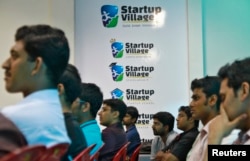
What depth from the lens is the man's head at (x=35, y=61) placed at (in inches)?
56.6

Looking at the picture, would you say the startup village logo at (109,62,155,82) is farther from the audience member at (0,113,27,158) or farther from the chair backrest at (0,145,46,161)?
the chair backrest at (0,145,46,161)

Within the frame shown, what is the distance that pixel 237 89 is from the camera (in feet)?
5.51

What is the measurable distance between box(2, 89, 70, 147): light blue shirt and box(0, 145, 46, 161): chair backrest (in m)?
0.25

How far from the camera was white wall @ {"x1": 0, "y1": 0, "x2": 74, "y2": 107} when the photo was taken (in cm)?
541

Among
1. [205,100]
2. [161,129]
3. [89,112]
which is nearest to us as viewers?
[205,100]

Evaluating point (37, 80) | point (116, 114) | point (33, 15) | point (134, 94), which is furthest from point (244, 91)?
point (33, 15)

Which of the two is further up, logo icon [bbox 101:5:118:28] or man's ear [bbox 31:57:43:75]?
logo icon [bbox 101:5:118:28]

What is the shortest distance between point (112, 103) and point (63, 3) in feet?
6.77

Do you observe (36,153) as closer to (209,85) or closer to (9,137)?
(9,137)

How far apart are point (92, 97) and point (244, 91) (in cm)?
158

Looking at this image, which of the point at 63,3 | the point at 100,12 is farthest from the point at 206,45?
the point at 63,3

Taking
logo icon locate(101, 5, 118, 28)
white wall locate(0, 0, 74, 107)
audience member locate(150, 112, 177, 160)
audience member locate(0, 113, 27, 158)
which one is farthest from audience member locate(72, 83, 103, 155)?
logo icon locate(101, 5, 118, 28)

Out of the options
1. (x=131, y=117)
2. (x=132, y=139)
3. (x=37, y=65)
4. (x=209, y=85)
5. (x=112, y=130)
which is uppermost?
(x=37, y=65)

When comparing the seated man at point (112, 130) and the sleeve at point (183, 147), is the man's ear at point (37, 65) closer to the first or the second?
the seated man at point (112, 130)
